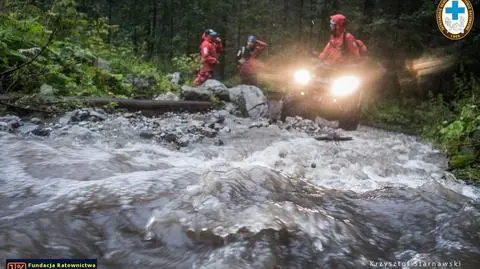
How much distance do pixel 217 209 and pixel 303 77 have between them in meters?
6.03

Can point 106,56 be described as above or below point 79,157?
above

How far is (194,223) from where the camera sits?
3.30 m

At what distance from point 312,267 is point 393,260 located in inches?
25.7

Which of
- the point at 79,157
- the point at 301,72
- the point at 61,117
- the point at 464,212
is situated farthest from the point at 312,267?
the point at 301,72

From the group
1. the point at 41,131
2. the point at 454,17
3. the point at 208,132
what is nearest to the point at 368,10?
the point at 454,17

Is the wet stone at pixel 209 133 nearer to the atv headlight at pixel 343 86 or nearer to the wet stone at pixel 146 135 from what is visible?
the wet stone at pixel 146 135

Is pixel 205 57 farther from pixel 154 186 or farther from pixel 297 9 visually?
pixel 297 9

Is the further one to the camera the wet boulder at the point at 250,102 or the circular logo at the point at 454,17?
the wet boulder at the point at 250,102

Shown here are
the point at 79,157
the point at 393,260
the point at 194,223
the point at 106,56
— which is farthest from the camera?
the point at 106,56

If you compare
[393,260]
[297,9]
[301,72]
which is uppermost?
[297,9]

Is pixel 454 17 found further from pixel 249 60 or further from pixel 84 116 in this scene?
pixel 84 116

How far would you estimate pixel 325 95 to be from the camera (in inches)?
357

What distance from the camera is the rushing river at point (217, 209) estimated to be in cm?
295

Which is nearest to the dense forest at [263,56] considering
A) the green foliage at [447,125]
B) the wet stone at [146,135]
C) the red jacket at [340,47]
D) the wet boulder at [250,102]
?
the green foliage at [447,125]
